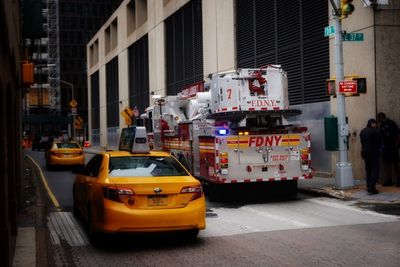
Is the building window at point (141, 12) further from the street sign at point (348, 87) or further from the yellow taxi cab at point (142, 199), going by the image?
the yellow taxi cab at point (142, 199)

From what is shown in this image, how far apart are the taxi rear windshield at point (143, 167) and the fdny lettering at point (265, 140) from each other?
409 centimetres

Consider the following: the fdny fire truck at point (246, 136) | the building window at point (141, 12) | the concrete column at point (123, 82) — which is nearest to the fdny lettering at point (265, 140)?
the fdny fire truck at point (246, 136)

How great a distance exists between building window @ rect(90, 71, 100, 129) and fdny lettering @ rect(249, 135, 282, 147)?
53.1 m

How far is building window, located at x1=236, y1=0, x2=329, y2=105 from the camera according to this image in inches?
737

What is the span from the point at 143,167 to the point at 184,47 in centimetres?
2447

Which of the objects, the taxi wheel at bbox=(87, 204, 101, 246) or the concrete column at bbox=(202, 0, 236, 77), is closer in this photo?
the taxi wheel at bbox=(87, 204, 101, 246)

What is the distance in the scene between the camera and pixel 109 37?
61469 millimetres

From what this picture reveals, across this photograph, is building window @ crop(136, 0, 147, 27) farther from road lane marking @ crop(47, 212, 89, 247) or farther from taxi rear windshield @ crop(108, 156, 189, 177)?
taxi rear windshield @ crop(108, 156, 189, 177)

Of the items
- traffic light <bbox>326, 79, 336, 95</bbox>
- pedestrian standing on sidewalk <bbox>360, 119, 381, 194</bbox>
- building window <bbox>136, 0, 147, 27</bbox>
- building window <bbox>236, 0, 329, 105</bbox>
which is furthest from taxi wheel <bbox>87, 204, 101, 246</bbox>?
building window <bbox>136, 0, 147, 27</bbox>

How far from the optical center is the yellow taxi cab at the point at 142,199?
788cm

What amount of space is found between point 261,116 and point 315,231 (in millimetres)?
5369

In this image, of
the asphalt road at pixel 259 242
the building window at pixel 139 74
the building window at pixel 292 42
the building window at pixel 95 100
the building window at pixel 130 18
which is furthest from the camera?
the building window at pixel 95 100

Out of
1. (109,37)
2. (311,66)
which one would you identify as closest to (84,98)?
(109,37)

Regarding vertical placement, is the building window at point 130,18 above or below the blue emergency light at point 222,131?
above
